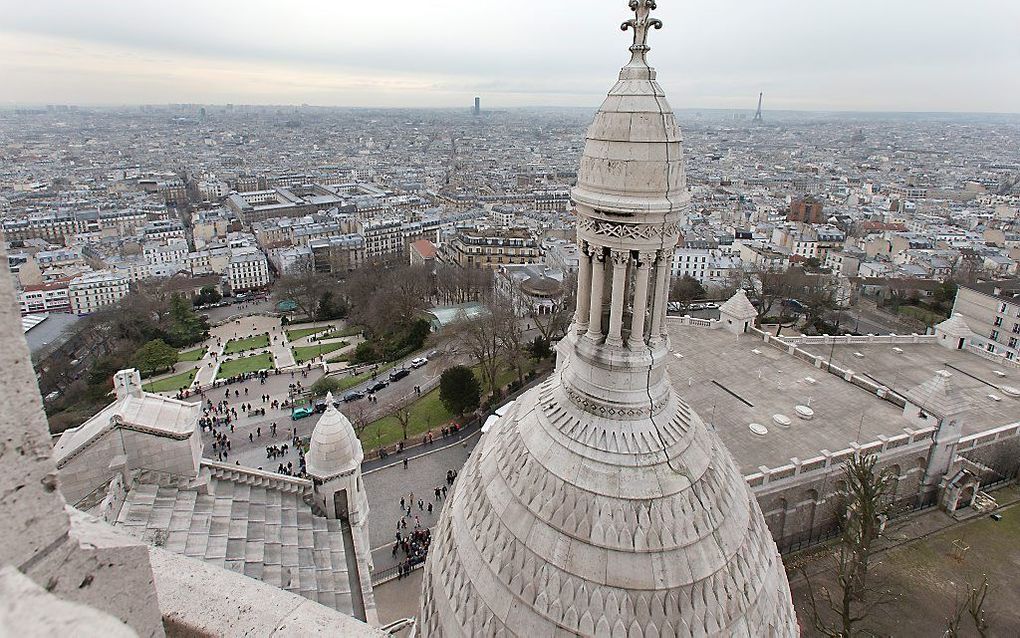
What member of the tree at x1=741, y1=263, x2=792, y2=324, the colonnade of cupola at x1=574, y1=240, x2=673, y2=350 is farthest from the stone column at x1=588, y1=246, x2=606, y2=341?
the tree at x1=741, y1=263, x2=792, y2=324

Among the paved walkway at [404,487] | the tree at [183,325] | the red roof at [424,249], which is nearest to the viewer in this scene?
the paved walkway at [404,487]

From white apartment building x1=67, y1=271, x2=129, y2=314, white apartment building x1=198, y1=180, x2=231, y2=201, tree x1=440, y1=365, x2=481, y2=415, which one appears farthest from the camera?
white apartment building x1=198, y1=180, x2=231, y2=201

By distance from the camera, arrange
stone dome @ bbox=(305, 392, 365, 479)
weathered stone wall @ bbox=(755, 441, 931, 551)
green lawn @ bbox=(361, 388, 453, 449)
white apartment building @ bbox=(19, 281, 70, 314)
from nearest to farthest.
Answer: stone dome @ bbox=(305, 392, 365, 479)
weathered stone wall @ bbox=(755, 441, 931, 551)
green lawn @ bbox=(361, 388, 453, 449)
white apartment building @ bbox=(19, 281, 70, 314)

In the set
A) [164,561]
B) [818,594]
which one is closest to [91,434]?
[164,561]

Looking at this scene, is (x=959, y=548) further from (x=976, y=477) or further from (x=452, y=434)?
(x=452, y=434)

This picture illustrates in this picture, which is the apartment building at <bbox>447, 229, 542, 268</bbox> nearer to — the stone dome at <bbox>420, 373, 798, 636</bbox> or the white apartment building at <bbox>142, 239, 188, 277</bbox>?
the white apartment building at <bbox>142, 239, 188, 277</bbox>

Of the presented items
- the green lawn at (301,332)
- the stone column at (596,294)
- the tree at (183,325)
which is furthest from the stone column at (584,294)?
the tree at (183,325)

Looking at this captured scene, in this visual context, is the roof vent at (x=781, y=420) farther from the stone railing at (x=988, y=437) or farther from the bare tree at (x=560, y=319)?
the bare tree at (x=560, y=319)
